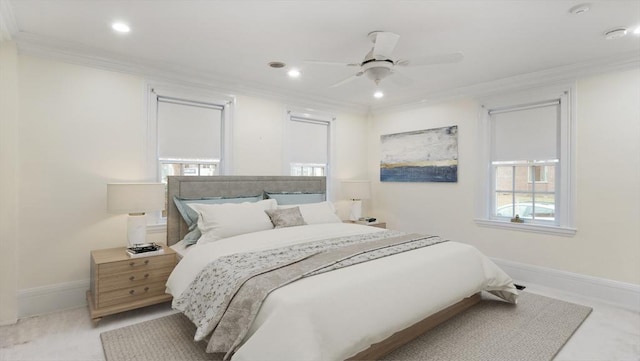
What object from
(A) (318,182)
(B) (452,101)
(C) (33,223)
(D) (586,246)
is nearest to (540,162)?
(D) (586,246)

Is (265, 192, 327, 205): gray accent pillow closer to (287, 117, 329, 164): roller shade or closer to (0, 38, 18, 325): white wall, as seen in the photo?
(287, 117, 329, 164): roller shade

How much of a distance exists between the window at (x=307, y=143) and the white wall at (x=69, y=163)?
77.5 inches

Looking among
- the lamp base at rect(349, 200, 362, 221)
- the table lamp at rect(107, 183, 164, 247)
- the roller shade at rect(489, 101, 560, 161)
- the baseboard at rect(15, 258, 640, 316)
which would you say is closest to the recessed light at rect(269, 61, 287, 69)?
the table lamp at rect(107, 183, 164, 247)

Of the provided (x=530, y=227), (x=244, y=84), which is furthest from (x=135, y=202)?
(x=530, y=227)

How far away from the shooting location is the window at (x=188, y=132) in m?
3.79

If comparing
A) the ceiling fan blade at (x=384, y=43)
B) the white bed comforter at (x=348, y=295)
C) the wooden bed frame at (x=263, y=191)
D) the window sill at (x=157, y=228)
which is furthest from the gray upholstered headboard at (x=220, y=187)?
the ceiling fan blade at (x=384, y=43)

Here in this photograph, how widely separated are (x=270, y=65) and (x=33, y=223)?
9.11 ft

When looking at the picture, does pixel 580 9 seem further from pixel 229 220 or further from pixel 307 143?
pixel 307 143

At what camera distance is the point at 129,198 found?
10.3ft

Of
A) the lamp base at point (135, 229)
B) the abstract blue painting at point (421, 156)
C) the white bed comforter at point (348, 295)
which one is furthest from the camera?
the abstract blue painting at point (421, 156)

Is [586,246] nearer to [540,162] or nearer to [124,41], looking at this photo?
[540,162]

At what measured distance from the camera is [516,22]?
269 cm

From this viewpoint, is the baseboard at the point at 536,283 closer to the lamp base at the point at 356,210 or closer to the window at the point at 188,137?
the window at the point at 188,137

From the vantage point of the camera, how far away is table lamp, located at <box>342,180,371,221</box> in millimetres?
5230
